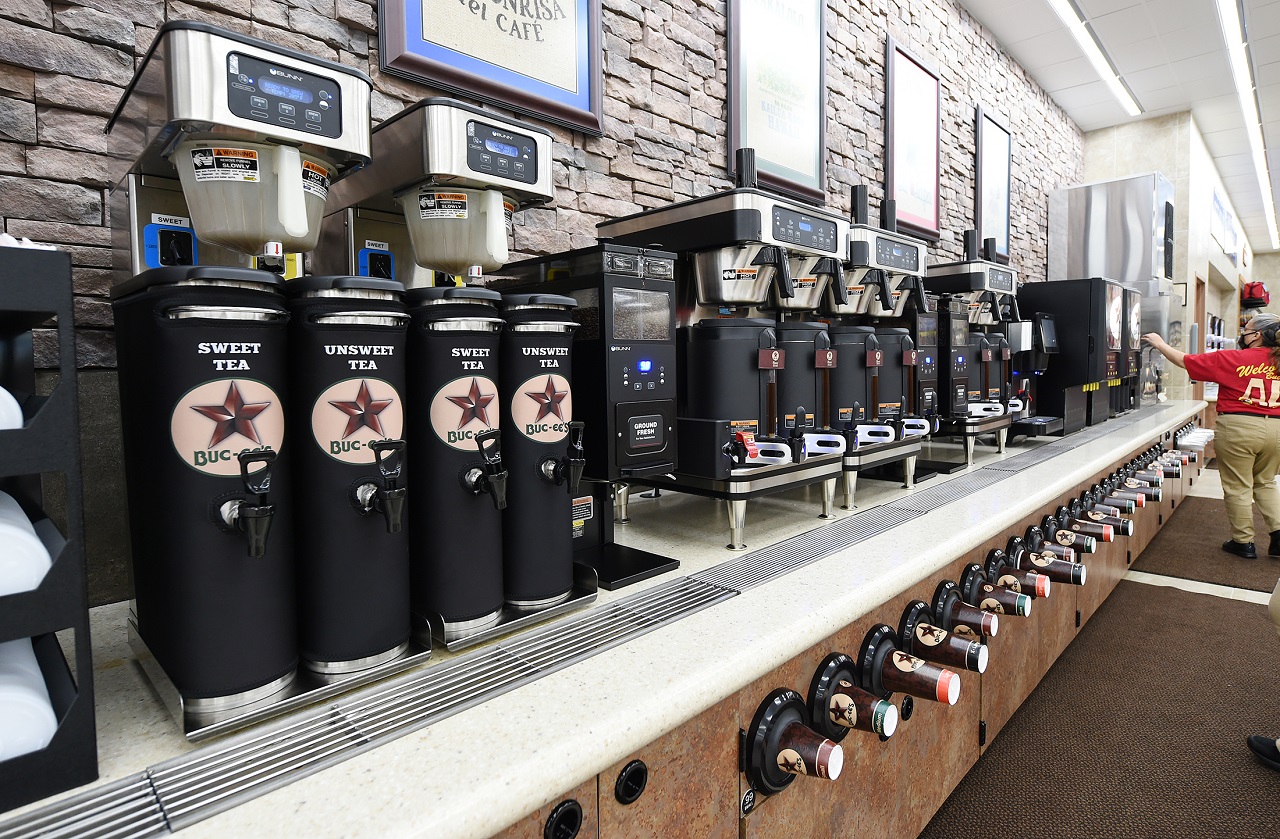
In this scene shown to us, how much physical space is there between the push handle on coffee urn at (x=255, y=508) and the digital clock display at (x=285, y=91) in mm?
415

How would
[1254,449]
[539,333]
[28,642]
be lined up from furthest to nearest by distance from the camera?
[1254,449]
[539,333]
[28,642]

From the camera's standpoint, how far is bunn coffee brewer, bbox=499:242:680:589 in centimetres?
114

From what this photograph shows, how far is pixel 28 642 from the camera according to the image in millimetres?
675

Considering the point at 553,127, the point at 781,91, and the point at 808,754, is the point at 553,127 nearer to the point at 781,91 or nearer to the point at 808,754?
the point at 781,91

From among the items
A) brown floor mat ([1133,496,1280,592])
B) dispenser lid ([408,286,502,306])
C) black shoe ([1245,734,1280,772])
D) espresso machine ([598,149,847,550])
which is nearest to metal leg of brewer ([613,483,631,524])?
espresso machine ([598,149,847,550])

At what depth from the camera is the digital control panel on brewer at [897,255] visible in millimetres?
1908

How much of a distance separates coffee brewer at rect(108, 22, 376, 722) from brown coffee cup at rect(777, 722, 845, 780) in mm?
641

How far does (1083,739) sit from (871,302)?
4.43ft

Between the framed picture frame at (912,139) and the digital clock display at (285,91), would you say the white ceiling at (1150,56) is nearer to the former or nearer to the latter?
the framed picture frame at (912,139)

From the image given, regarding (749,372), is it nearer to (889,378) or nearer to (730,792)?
(889,378)

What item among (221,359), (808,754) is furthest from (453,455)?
(808,754)

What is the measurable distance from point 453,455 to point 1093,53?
6049 mm

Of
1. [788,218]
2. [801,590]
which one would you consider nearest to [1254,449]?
[788,218]

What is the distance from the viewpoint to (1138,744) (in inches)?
72.9
